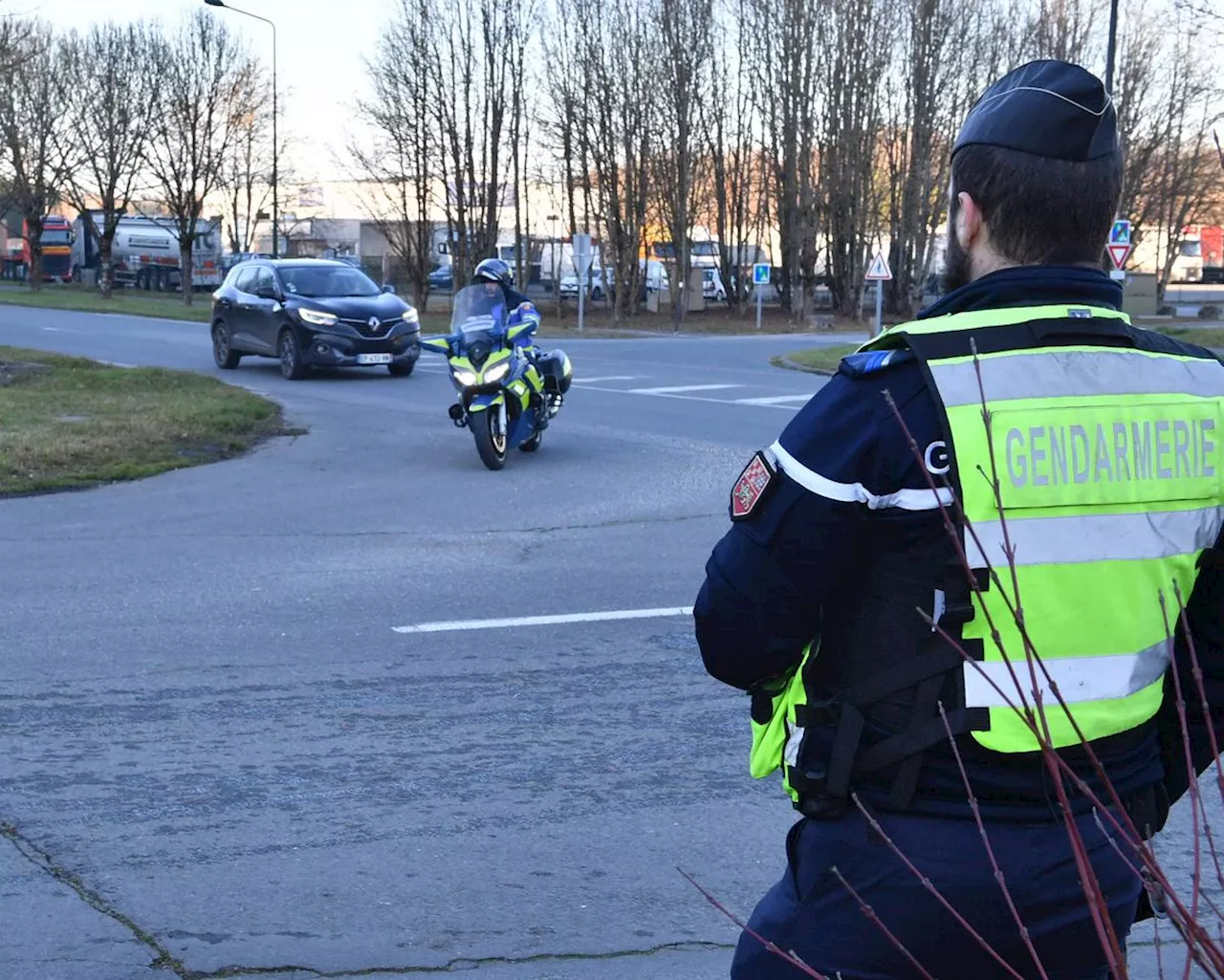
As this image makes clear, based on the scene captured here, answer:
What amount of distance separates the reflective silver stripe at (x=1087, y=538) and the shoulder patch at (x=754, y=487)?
0.26 metres

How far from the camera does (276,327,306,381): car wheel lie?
23.0 meters

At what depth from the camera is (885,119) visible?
163 ft

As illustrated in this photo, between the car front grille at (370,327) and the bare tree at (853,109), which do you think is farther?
the bare tree at (853,109)

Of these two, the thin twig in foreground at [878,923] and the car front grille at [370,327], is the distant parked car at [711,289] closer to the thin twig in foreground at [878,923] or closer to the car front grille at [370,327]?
the car front grille at [370,327]

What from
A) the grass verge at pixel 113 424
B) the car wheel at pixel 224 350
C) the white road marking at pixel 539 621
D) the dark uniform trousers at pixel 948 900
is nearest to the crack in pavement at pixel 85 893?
the dark uniform trousers at pixel 948 900

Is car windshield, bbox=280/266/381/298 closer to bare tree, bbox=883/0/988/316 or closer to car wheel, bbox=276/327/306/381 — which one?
car wheel, bbox=276/327/306/381

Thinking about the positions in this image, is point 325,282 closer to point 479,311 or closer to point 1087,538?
point 479,311

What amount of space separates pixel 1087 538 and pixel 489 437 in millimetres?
11642

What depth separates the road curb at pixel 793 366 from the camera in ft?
88.3

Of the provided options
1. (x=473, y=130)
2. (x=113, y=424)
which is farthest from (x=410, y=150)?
(x=113, y=424)

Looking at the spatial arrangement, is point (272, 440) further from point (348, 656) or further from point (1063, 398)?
point (1063, 398)

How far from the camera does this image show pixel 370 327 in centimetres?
2295

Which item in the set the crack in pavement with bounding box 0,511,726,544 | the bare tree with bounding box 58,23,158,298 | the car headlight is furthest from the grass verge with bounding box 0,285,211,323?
the crack in pavement with bounding box 0,511,726,544

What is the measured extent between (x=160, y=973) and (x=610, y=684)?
9.61 feet
